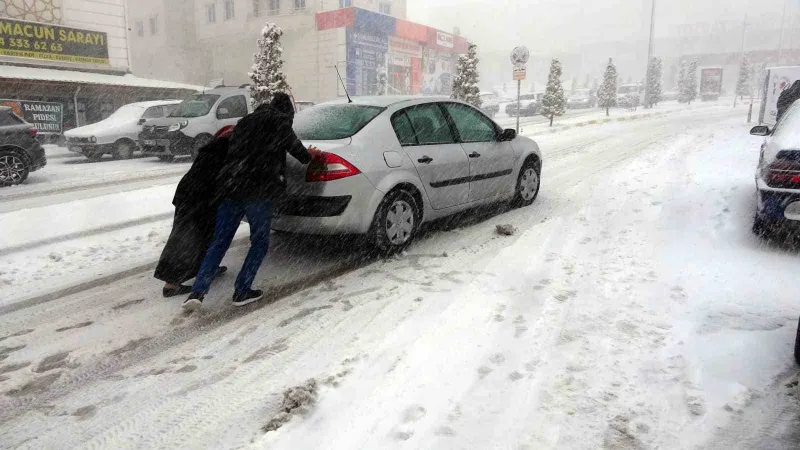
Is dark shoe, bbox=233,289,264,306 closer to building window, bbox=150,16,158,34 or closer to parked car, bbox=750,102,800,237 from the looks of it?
parked car, bbox=750,102,800,237

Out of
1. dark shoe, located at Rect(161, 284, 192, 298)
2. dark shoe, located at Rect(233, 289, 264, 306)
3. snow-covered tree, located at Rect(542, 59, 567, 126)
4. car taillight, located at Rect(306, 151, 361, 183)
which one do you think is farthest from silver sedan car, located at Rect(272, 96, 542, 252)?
snow-covered tree, located at Rect(542, 59, 567, 126)

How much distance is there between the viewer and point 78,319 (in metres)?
4.16

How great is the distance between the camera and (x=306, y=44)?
40125 mm

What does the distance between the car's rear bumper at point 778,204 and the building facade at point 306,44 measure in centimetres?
3223

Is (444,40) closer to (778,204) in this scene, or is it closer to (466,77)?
(466,77)

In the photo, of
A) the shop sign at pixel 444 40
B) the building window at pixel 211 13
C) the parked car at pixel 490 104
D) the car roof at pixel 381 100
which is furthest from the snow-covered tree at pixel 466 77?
the building window at pixel 211 13

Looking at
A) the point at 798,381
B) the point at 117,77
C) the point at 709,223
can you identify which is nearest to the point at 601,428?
the point at 798,381

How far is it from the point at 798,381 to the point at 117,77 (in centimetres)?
2600

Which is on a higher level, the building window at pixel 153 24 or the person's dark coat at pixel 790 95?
the building window at pixel 153 24

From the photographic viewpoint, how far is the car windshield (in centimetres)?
1483

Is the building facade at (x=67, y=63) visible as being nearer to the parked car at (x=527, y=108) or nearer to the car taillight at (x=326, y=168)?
the car taillight at (x=326, y=168)

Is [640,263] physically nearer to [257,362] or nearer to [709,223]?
[709,223]

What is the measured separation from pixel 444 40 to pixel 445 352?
1906 inches

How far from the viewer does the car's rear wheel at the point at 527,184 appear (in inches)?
287
